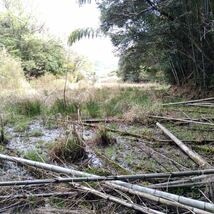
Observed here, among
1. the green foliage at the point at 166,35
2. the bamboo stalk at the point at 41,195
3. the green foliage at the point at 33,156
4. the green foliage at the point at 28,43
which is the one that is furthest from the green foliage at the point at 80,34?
the bamboo stalk at the point at 41,195

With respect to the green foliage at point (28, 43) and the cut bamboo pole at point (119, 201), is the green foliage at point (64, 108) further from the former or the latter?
the green foliage at point (28, 43)

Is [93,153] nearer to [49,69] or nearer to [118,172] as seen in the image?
[118,172]

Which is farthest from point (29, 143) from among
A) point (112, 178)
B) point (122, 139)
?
point (112, 178)

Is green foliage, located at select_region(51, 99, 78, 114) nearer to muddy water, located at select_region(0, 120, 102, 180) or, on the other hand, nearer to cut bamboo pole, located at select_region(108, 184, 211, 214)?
muddy water, located at select_region(0, 120, 102, 180)

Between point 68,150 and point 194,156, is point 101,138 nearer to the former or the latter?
point 68,150

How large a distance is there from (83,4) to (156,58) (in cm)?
233

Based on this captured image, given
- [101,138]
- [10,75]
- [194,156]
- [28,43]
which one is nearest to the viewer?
[194,156]

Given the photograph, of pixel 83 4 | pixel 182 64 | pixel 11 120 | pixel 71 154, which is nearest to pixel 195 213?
pixel 71 154

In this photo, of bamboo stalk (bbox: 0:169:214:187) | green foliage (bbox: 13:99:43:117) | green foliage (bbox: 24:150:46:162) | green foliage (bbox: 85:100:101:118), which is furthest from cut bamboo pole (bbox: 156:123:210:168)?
green foliage (bbox: 13:99:43:117)

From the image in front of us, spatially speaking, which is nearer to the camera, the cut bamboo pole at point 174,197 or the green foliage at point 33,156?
the cut bamboo pole at point 174,197

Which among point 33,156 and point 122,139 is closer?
point 33,156

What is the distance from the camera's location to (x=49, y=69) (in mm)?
15836

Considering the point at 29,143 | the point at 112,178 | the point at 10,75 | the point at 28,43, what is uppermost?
the point at 28,43

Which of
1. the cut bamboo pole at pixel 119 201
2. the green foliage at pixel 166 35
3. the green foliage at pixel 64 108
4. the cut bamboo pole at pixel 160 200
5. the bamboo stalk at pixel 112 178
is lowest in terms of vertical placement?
the cut bamboo pole at pixel 119 201
